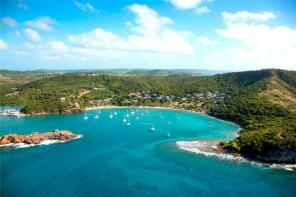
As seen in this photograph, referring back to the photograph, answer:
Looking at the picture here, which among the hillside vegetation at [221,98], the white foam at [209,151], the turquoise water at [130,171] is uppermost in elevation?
the hillside vegetation at [221,98]

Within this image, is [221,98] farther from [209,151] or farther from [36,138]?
[36,138]

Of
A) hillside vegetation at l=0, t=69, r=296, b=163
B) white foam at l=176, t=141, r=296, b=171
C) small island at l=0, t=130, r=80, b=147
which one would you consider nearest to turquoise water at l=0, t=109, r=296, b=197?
white foam at l=176, t=141, r=296, b=171

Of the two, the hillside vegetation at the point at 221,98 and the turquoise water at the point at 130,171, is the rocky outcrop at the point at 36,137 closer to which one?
the turquoise water at the point at 130,171

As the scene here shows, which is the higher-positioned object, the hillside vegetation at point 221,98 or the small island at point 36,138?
the hillside vegetation at point 221,98

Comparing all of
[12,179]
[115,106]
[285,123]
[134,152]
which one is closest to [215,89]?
[115,106]

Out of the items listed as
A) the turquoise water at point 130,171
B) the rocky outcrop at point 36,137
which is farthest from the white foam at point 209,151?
the rocky outcrop at point 36,137

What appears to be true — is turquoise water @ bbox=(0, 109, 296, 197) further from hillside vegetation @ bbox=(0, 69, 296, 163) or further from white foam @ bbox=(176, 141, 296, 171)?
hillside vegetation @ bbox=(0, 69, 296, 163)
